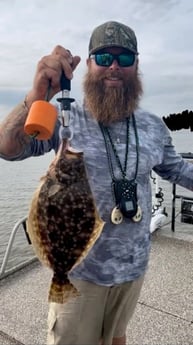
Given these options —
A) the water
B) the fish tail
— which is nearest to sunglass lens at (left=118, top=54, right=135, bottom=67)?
the fish tail

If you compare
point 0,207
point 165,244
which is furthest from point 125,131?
point 0,207

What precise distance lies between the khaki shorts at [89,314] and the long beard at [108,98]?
0.96m

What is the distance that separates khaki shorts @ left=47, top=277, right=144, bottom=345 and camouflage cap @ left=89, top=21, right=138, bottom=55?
4.46ft

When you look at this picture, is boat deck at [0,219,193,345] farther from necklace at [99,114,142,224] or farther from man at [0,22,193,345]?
necklace at [99,114,142,224]


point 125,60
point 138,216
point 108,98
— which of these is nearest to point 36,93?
point 108,98

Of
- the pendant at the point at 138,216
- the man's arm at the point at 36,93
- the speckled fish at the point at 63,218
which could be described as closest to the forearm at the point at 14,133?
the man's arm at the point at 36,93

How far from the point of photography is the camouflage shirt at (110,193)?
205cm

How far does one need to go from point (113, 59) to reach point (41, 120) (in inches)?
29.6

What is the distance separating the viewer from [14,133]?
6.31ft

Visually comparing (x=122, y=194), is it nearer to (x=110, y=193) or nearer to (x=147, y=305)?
(x=110, y=193)

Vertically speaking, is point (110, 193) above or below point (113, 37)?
below

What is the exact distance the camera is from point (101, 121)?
2.14 meters

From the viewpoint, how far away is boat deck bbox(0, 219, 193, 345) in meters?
3.16

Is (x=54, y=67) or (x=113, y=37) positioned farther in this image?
(x=113, y=37)
